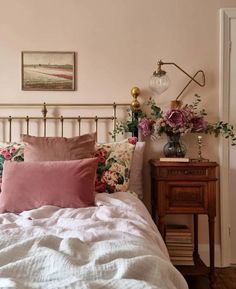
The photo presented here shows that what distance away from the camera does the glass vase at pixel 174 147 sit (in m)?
2.46

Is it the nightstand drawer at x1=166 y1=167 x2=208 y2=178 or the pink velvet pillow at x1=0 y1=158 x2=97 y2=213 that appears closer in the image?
the pink velvet pillow at x1=0 y1=158 x2=97 y2=213

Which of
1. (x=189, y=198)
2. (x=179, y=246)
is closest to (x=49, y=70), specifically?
(x=189, y=198)

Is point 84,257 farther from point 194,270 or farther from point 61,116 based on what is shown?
point 61,116

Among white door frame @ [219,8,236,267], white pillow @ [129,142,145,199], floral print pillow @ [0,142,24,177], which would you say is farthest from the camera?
white door frame @ [219,8,236,267]

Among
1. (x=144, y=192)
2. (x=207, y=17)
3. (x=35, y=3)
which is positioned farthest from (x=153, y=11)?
(x=144, y=192)

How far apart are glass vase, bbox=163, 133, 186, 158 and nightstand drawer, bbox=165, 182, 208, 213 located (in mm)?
264

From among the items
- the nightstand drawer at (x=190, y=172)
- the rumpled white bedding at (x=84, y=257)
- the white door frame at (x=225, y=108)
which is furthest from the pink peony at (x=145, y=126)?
the rumpled white bedding at (x=84, y=257)

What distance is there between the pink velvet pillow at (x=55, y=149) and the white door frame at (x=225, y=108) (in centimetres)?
116

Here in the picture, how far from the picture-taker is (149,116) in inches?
105

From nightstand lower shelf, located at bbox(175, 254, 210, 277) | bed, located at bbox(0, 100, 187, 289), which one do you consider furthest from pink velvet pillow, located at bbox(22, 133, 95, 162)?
nightstand lower shelf, located at bbox(175, 254, 210, 277)

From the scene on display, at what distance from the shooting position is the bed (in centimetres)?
83

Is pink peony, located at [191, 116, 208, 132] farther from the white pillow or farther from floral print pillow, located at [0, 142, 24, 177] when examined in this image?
floral print pillow, located at [0, 142, 24, 177]

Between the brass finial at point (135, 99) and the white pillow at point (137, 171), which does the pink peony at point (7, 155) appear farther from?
the brass finial at point (135, 99)

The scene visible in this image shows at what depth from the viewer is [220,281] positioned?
7.80 ft
